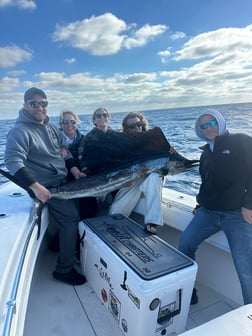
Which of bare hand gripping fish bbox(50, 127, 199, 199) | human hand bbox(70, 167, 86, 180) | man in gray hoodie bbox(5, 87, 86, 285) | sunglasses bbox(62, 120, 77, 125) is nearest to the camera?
man in gray hoodie bbox(5, 87, 86, 285)

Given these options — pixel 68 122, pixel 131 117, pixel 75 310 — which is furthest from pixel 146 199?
pixel 68 122

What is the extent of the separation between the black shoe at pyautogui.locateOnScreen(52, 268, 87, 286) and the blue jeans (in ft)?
2.52

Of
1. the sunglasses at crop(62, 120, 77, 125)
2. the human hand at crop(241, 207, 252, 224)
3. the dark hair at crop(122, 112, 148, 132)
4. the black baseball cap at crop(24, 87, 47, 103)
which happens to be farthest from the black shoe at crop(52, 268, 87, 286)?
the sunglasses at crop(62, 120, 77, 125)

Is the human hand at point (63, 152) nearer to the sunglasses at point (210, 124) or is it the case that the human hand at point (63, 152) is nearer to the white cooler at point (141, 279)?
the white cooler at point (141, 279)

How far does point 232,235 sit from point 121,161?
46.2 inches

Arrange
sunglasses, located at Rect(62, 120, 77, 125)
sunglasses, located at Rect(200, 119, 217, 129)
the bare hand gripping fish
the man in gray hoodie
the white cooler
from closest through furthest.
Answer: the white cooler, sunglasses, located at Rect(200, 119, 217, 129), the man in gray hoodie, the bare hand gripping fish, sunglasses, located at Rect(62, 120, 77, 125)

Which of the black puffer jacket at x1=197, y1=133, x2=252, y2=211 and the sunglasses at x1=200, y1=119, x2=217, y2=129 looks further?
the sunglasses at x1=200, y1=119, x2=217, y2=129

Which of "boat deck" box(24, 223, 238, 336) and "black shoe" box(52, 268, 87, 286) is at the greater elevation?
"black shoe" box(52, 268, 87, 286)

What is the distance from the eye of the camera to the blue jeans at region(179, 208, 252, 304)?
144cm

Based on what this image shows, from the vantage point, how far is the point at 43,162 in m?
2.05

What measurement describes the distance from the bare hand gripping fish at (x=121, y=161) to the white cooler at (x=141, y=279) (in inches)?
18.4

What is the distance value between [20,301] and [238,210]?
124 centimetres

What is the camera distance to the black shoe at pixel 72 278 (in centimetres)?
193

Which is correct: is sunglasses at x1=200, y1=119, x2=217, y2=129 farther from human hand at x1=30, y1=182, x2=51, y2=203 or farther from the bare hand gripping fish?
human hand at x1=30, y1=182, x2=51, y2=203
